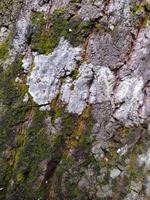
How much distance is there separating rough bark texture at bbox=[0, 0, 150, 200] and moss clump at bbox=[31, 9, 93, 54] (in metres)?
0.01

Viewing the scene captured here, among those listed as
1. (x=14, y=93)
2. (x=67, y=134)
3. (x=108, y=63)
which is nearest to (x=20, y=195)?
(x=67, y=134)

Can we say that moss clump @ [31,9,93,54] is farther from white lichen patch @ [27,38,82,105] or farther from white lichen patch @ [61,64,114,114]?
white lichen patch @ [61,64,114,114]

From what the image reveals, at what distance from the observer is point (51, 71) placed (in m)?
4.50

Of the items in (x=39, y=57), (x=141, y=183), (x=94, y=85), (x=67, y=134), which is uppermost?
(x=39, y=57)

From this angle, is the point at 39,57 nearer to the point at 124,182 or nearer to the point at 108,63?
the point at 108,63

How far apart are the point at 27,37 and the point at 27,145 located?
4.15ft

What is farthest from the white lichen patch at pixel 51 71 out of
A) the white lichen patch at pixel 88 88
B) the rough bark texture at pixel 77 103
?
the white lichen patch at pixel 88 88

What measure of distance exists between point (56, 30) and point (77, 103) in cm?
89

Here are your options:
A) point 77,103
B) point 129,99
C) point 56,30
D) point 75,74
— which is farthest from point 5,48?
point 129,99

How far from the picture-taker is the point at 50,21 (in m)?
4.62

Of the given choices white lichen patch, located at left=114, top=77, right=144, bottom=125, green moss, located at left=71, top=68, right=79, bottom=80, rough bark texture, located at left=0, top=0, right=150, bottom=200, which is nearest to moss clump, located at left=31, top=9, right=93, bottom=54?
rough bark texture, located at left=0, top=0, right=150, bottom=200

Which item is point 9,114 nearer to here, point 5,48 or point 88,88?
point 5,48

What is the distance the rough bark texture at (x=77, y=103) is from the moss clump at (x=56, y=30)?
0.01 meters

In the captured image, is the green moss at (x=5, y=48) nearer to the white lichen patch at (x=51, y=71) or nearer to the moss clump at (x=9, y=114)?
the moss clump at (x=9, y=114)
